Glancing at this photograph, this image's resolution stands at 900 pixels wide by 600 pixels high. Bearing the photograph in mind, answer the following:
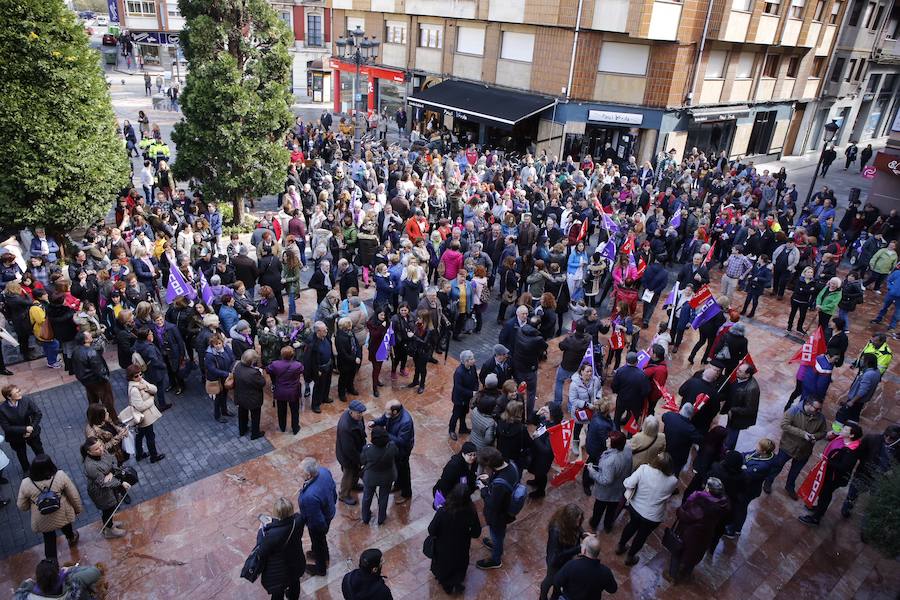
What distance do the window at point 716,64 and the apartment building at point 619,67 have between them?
6 centimetres

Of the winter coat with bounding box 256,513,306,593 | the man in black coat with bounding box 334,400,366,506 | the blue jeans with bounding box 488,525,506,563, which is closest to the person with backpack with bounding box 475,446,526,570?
the blue jeans with bounding box 488,525,506,563

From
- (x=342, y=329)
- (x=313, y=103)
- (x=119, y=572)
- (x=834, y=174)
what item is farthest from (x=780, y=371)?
(x=313, y=103)

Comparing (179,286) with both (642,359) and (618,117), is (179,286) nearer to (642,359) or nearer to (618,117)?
(642,359)

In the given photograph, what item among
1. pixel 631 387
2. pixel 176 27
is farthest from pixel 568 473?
pixel 176 27

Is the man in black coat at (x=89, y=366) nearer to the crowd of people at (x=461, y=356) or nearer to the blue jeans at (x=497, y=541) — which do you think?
the crowd of people at (x=461, y=356)

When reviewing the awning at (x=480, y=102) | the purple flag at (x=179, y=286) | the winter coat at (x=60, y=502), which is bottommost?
the winter coat at (x=60, y=502)

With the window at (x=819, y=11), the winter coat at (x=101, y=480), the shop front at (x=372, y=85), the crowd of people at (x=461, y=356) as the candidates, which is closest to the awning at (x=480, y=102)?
the shop front at (x=372, y=85)

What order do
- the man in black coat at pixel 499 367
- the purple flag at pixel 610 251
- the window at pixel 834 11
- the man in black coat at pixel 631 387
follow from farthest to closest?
the window at pixel 834 11, the purple flag at pixel 610 251, the man in black coat at pixel 499 367, the man in black coat at pixel 631 387

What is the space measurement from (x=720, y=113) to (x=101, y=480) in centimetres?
3030

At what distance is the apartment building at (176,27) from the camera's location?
51688mm

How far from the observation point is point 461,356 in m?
8.56

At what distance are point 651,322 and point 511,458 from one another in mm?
7632

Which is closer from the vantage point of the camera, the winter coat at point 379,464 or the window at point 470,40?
the winter coat at point 379,464

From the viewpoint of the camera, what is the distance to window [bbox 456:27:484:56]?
30.5 metres
